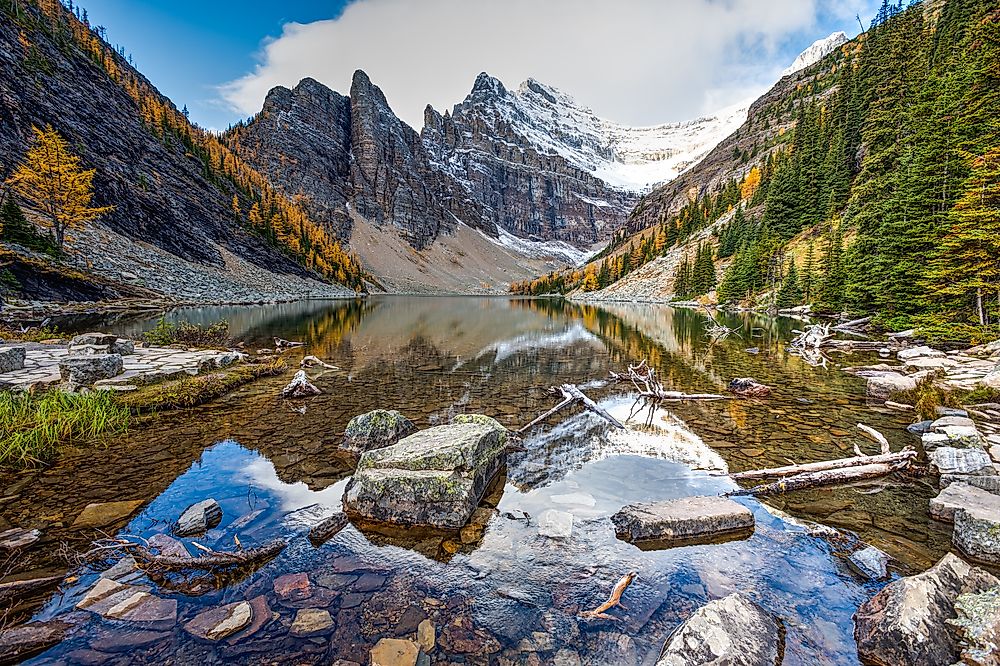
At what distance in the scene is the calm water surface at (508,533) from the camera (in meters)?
4.35

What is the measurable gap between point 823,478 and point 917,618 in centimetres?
431

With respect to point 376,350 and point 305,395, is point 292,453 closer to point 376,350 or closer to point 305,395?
point 305,395

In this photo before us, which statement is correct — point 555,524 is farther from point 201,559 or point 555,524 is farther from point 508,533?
point 201,559

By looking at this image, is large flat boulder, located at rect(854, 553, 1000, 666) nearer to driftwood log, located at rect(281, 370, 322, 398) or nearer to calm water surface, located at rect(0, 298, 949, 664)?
calm water surface, located at rect(0, 298, 949, 664)

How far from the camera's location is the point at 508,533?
6434mm

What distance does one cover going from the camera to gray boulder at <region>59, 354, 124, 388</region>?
1110cm

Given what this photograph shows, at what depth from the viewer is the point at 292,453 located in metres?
9.43

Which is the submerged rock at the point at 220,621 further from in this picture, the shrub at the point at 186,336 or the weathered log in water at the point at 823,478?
the shrub at the point at 186,336

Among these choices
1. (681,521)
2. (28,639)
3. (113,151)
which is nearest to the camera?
(28,639)

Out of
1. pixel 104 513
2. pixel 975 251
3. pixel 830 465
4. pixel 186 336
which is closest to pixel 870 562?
pixel 830 465

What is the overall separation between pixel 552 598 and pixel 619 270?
5252 inches

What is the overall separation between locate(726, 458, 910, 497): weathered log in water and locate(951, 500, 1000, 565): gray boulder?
1.92 meters

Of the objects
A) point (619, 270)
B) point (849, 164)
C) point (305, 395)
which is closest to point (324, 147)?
point (619, 270)

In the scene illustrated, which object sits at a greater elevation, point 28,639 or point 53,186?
point 53,186
